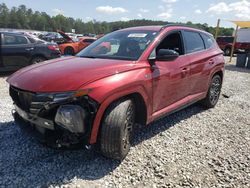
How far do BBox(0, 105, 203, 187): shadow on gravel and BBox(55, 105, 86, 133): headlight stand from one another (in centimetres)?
60

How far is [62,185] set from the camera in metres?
2.75

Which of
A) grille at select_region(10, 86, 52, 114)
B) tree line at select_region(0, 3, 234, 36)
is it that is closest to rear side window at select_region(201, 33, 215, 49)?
grille at select_region(10, 86, 52, 114)

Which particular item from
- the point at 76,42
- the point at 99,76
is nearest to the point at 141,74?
the point at 99,76

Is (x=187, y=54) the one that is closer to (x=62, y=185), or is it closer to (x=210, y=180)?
(x=210, y=180)

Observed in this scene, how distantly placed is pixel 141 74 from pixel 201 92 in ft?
7.01

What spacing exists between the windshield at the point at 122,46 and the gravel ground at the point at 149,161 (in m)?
→ 1.30

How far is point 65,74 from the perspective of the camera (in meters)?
2.97

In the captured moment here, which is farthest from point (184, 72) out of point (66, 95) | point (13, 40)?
point (13, 40)

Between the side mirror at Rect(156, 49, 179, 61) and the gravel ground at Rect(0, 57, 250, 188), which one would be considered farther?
the side mirror at Rect(156, 49, 179, 61)

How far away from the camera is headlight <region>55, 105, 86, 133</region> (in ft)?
8.68

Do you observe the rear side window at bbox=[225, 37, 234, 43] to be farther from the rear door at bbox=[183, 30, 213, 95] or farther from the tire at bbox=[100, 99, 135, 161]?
the tire at bbox=[100, 99, 135, 161]

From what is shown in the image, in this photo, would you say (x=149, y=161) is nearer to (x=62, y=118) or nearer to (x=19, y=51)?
(x=62, y=118)

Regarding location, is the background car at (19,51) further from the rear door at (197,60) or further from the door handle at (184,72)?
the door handle at (184,72)

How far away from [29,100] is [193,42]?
320cm
